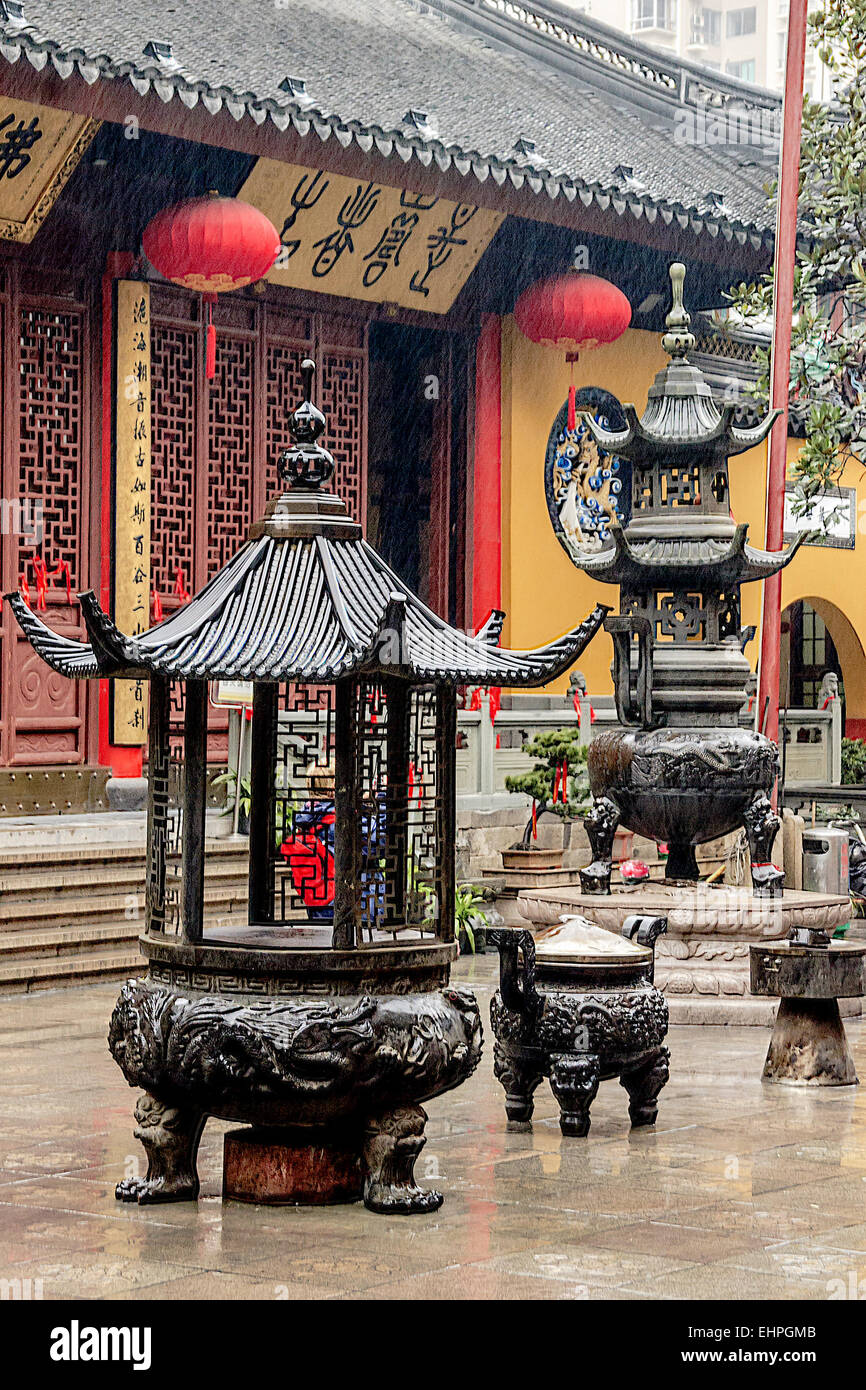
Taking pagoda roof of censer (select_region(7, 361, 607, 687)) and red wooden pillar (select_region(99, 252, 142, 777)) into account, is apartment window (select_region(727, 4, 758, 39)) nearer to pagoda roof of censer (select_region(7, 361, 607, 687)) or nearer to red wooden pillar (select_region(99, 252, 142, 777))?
red wooden pillar (select_region(99, 252, 142, 777))

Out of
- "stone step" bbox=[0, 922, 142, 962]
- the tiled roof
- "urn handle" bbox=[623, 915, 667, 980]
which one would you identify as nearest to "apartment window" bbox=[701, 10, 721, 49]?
the tiled roof

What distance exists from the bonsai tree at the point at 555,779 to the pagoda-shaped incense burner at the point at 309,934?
6788 mm

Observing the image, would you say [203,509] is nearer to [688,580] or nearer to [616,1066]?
[688,580]

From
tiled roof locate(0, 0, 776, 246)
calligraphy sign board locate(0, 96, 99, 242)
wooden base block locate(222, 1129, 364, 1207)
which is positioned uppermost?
tiled roof locate(0, 0, 776, 246)

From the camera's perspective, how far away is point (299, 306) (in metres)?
14.6

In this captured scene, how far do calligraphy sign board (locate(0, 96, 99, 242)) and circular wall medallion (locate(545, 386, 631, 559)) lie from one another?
16.5 feet

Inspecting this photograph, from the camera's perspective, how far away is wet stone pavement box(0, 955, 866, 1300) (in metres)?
4.95

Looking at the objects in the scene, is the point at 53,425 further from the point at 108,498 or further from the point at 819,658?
the point at 819,658

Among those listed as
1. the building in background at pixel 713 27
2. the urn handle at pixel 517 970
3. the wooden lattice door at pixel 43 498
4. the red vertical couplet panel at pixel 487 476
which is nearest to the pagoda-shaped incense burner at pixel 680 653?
the urn handle at pixel 517 970

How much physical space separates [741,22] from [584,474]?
47986mm

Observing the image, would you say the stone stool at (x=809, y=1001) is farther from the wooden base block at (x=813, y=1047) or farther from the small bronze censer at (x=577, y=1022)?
the small bronze censer at (x=577, y=1022)

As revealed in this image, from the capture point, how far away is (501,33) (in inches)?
750

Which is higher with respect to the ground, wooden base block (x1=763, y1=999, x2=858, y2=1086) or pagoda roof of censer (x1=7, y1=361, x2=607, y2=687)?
pagoda roof of censer (x1=7, y1=361, x2=607, y2=687)

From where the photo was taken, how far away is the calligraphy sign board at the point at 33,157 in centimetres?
1196
